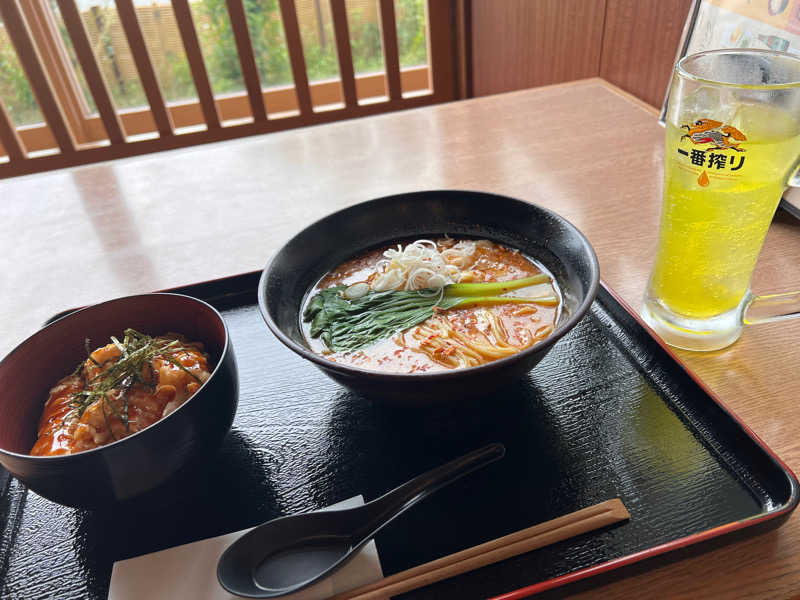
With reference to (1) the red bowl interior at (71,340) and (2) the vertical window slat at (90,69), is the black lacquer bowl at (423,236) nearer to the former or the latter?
(1) the red bowl interior at (71,340)

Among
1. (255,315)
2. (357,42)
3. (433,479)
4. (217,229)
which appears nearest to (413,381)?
(433,479)

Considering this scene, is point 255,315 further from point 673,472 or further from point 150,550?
Answer: point 673,472

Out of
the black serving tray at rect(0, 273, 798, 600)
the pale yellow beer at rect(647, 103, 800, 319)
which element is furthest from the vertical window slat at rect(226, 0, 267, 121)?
the pale yellow beer at rect(647, 103, 800, 319)

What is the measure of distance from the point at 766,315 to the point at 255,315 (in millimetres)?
917

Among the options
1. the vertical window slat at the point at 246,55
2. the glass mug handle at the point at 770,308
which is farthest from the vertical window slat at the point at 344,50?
the glass mug handle at the point at 770,308

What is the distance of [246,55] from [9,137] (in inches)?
47.9

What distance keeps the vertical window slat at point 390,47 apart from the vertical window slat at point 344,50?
185 millimetres

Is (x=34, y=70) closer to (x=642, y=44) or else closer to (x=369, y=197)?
(x=369, y=197)

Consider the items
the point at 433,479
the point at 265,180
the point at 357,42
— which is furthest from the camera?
the point at 357,42

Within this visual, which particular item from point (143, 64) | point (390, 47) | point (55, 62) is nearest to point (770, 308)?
point (390, 47)

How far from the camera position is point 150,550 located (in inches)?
30.0

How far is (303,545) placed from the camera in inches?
29.0

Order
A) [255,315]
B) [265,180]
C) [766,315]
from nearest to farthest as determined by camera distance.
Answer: [766,315], [255,315], [265,180]

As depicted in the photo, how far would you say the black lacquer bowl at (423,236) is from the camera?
75 cm
